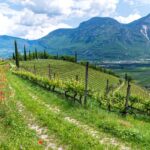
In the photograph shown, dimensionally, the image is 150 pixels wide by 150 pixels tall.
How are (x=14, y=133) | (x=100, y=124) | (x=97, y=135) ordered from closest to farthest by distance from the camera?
(x=14, y=133), (x=97, y=135), (x=100, y=124)

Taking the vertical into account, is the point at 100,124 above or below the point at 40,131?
below

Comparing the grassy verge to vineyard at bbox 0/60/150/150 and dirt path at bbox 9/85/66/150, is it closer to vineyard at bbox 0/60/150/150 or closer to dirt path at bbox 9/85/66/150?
vineyard at bbox 0/60/150/150

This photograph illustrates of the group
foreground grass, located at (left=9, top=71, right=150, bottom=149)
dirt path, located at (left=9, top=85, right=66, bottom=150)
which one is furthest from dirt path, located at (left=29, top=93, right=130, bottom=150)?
dirt path, located at (left=9, top=85, right=66, bottom=150)

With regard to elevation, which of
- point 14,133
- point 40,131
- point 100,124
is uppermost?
point 14,133

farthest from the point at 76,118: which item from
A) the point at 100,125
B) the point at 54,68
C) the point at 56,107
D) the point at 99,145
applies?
the point at 54,68

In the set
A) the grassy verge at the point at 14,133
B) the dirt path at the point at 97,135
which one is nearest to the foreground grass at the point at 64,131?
the dirt path at the point at 97,135

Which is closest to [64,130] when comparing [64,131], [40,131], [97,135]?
[64,131]

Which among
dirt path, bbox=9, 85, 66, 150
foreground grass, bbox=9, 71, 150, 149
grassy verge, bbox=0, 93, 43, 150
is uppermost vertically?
grassy verge, bbox=0, 93, 43, 150

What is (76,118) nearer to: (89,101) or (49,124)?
(49,124)

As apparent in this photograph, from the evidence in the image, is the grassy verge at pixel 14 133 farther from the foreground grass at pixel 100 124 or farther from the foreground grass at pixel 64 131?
the foreground grass at pixel 100 124

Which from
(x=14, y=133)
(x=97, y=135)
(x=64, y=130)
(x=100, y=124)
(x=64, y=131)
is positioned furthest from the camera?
(x=100, y=124)

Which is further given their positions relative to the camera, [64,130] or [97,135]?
[64,130]

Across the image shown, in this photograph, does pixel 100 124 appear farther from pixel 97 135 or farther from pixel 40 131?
pixel 40 131

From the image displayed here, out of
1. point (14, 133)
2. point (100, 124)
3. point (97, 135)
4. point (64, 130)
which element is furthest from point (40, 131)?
point (100, 124)
